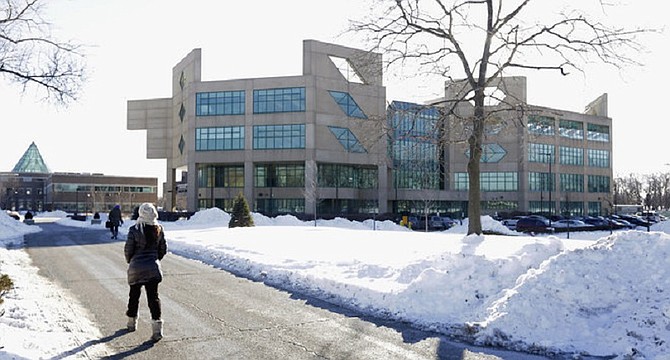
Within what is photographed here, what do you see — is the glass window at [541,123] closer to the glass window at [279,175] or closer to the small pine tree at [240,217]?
the small pine tree at [240,217]

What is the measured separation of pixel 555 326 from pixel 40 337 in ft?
21.7

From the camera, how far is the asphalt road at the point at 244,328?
21.4 ft

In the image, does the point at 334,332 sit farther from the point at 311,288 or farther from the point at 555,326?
the point at 311,288

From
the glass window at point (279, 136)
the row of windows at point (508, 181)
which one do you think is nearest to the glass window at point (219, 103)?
the glass window at point (279, 136)

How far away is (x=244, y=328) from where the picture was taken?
7691mm

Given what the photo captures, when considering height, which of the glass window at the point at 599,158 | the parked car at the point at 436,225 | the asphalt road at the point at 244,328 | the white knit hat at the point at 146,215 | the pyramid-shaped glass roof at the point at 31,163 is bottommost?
the parked car at the point at 436,225

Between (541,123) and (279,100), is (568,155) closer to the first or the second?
(279,100)

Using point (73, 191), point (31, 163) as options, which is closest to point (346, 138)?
point (73, 191)

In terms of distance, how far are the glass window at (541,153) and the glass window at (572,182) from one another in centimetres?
373

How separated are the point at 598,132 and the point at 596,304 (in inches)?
3268

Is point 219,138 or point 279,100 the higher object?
point 279,100

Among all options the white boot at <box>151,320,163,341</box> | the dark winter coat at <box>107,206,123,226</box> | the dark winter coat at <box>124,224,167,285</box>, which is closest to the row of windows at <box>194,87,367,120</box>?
the dark winter coat at <box>107,206,123,226</box>

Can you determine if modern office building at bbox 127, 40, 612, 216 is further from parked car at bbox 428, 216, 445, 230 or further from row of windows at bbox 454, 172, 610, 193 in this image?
parked car at bbox 428, 216, 445, 230

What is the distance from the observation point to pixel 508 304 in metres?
7.82
